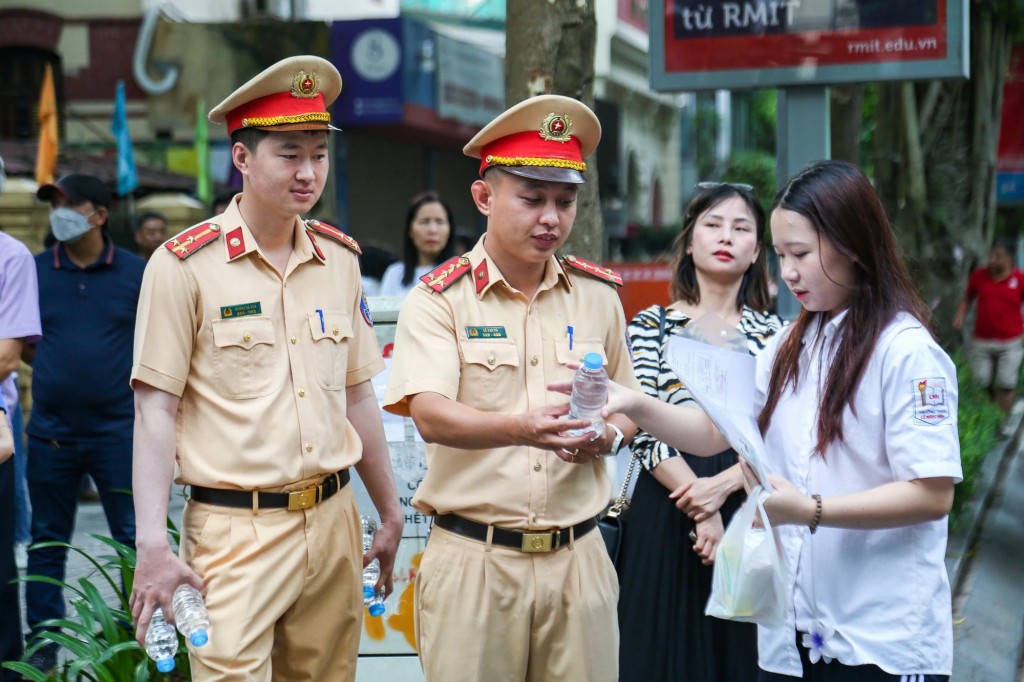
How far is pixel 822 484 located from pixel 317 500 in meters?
1.34

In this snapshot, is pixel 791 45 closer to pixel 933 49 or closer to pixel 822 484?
pixel 933 49

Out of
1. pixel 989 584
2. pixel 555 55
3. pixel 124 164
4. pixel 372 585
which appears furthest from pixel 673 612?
A: pixel 124 164

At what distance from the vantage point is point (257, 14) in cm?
2012

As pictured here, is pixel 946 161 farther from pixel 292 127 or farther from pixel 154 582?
pixel 154 582

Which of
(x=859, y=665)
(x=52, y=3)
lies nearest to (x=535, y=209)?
(x=859, y=665)

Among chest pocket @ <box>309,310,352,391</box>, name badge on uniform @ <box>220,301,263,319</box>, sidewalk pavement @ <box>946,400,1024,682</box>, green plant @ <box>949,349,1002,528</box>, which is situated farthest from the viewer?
green plant @ <box>949,349,1002,528</box>

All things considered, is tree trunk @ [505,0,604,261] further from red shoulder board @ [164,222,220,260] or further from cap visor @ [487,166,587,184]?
red shoulder board @ [164,222,220,260]

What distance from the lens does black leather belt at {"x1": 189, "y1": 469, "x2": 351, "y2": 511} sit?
3.37 metres

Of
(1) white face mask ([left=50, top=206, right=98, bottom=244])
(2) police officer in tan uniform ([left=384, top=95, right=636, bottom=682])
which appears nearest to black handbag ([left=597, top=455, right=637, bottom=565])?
(2) police officer in tan uniform ([left=384, top=95, right=636, bottom=682])

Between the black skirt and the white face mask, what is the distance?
3.40 m

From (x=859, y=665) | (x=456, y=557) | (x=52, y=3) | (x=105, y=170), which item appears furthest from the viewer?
(x=52, y=3)

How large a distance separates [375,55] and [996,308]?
934 cm

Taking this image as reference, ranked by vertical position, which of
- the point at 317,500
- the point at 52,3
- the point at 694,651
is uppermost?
the point at 52,3

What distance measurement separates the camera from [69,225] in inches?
247
